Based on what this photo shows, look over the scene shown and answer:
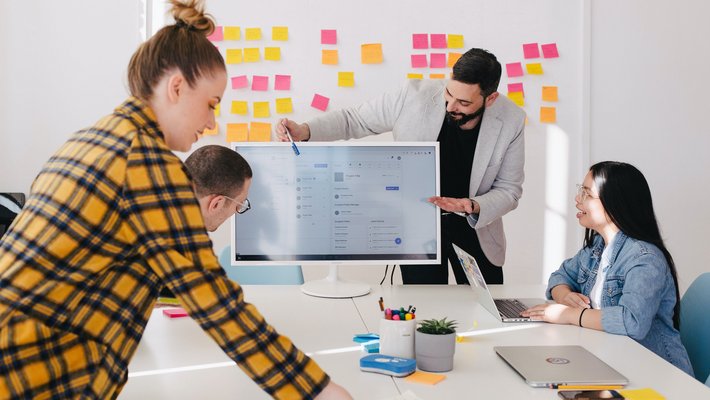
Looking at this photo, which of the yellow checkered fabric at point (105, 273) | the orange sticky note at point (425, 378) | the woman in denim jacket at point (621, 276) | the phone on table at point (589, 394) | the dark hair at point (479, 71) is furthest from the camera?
the dark hair at point (479, 71)

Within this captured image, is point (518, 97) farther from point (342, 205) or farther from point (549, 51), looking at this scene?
point (342, 205)

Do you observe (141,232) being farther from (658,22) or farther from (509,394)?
(658,22)

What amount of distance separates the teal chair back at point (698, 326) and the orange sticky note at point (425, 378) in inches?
32.1

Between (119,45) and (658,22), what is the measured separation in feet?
8.72

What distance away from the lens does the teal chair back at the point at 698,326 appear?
74.5 inches

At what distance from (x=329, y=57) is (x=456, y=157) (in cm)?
121

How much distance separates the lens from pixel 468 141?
2.60 meters

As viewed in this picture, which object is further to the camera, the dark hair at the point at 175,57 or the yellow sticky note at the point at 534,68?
the yellow sticky note at the point at 534,68

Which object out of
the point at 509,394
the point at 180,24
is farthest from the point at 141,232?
the point at 509,394

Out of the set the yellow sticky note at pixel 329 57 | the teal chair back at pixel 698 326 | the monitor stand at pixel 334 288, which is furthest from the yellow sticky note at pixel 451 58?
the teal chair back at pixel 698 326

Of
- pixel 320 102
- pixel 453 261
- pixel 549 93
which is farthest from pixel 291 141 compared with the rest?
pixel 549 93

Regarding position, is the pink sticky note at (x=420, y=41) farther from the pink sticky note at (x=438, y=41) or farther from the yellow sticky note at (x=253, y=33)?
the yellow sticky note at (x=253, y=33)

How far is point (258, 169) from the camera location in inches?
89.3

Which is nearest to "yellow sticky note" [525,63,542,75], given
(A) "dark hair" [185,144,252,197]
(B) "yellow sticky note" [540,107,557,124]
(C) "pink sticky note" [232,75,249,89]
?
(B) "yellow sticky note" [540,107,557,124]
